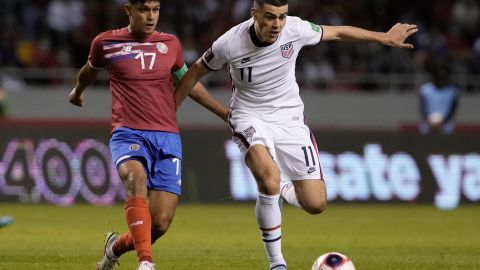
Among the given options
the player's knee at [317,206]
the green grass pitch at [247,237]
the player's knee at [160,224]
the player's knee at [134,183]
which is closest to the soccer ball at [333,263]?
the player's knee at [317,206]

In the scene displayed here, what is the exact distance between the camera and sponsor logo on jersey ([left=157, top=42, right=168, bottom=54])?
906cm

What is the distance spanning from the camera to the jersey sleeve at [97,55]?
29.6ft

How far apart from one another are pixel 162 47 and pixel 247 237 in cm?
532

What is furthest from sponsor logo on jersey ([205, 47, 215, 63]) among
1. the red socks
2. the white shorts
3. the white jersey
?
the red socks

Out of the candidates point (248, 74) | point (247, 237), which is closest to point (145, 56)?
point (248, 74)

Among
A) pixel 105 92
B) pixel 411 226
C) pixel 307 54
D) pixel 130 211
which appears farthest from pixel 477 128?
pixel 130 211

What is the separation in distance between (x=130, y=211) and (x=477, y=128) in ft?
48.0

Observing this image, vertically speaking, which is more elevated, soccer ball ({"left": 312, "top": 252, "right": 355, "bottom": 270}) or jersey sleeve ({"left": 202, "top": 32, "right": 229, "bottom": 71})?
jersey sleeve ({"left": 202, "top": 32, "right": 229, "bottom": 71})

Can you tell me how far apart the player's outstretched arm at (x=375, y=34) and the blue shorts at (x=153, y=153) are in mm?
1896

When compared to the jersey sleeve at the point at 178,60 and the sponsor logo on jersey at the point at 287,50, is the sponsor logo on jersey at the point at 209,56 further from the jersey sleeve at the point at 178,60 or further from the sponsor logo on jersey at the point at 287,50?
the sponsor logo on jersey at the point at 287,50

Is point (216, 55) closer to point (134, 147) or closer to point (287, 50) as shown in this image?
point (287, 50)

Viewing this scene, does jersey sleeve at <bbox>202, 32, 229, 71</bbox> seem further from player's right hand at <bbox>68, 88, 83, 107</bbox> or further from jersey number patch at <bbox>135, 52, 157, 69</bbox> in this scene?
player's right hand at <bbox>68, 88, 83, 107</bbox>

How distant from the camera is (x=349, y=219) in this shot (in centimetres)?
1697

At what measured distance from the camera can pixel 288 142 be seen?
32.0 ft
